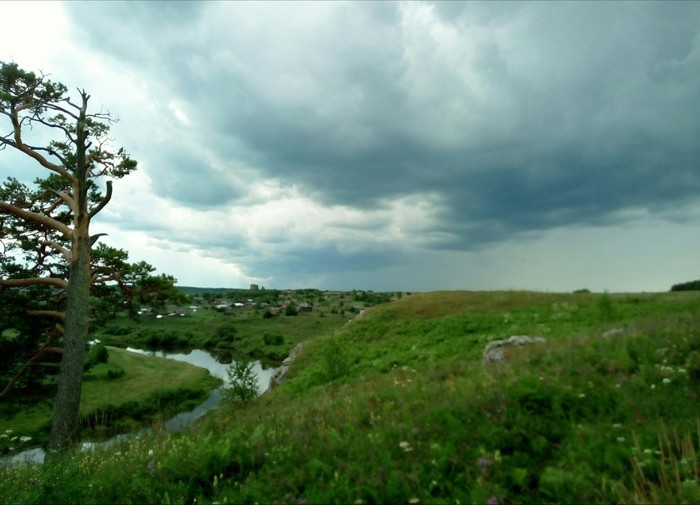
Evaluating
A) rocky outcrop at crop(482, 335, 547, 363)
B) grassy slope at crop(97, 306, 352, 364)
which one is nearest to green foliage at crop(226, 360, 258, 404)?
rocky outcrop at crop(482, 335, 547, 363)

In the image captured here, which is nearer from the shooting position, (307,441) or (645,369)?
(307,441)

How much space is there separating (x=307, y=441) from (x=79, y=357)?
45.8ft

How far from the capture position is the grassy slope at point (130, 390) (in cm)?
3123

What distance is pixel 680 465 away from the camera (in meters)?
4.61

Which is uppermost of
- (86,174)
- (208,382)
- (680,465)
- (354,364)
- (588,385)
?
(86,174)

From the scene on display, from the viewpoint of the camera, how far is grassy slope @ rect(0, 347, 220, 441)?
31.2 meters

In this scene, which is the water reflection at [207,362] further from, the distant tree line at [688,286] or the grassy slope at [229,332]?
the distant tree line at [688,286]

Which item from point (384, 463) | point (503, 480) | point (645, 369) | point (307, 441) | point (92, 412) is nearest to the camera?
point (503, 480)

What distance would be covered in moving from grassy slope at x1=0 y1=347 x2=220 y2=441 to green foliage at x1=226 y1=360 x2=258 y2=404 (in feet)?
67.3

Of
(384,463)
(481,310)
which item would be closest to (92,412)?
(481,310)

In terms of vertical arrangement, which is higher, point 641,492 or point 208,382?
point 641,492

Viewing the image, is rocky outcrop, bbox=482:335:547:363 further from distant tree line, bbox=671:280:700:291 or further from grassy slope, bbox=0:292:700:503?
distant tree line, bbox=671:280:700:291

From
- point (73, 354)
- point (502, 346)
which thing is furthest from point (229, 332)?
point (502, 346)

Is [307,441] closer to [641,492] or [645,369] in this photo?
[641,492]
